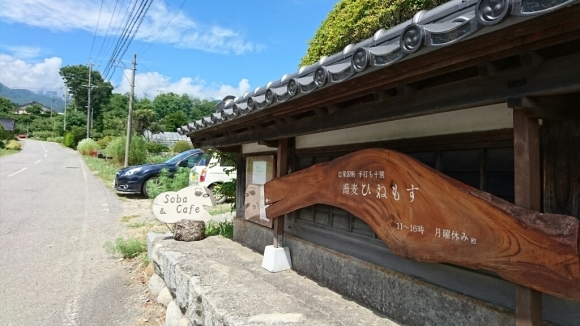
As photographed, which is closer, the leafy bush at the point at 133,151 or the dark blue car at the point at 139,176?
the dark blue car at the point at 139,176

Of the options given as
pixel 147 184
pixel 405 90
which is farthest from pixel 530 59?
pixel 147 184

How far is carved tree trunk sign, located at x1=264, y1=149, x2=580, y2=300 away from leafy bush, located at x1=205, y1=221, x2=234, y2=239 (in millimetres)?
3881

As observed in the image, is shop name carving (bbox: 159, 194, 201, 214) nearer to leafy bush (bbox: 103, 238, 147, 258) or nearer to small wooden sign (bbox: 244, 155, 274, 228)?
small wooden sign (bbox: 244, 155, 274, 228)

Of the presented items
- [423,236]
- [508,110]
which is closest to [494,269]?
[423,236]

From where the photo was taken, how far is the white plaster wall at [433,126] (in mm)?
2688

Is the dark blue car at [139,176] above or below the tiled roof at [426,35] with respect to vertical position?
below

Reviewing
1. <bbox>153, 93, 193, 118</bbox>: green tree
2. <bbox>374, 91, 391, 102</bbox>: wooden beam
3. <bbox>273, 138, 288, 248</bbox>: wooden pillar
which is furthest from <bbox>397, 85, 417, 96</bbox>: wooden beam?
<bbox>153, 93, 193, 118</bbox>: green tree

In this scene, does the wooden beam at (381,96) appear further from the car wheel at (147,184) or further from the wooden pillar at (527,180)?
the car wheel at (147,184)

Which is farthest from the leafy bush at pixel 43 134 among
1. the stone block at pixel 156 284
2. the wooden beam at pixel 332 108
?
the wooden beam at pixel 332 108

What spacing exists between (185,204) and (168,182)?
21.5 feet

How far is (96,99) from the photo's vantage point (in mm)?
69750

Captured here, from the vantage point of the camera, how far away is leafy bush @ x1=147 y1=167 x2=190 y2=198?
13000mm

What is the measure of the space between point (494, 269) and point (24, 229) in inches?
434

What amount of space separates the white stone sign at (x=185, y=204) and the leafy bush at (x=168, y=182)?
5647 mm
